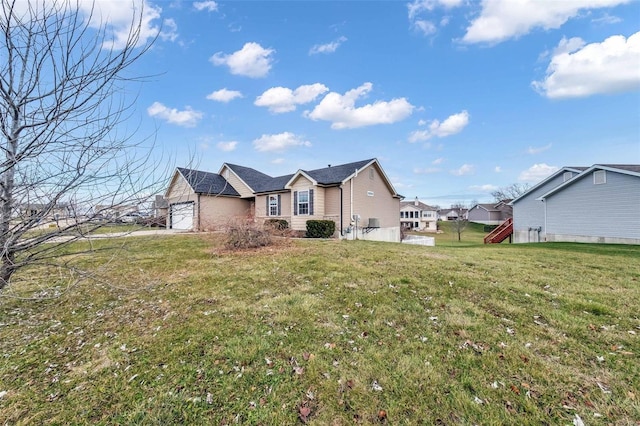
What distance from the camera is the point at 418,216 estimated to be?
60781mm

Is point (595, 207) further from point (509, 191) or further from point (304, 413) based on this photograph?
point (509, 191)

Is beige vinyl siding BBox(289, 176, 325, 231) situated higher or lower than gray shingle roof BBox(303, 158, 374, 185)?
lower

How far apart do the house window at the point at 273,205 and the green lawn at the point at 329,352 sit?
43.3 ft

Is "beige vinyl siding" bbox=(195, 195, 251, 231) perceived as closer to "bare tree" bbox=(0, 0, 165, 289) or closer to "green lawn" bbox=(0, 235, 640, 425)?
"green lawn" bbox=(0, 235, 640, 425)

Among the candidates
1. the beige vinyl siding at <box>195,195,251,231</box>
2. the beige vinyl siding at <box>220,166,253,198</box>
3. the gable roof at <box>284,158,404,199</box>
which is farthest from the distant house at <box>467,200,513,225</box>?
the beige vinyl siding at <box>195,195,251,231</box>

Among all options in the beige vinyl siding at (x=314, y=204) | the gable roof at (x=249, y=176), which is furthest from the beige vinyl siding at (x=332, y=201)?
the gable roof at (x=249, y=176)

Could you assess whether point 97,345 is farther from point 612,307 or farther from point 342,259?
point 612,307

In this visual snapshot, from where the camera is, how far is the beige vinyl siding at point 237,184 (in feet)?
69.9

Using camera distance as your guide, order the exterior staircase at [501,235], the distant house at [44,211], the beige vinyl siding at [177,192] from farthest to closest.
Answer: the exterior staircase at [501,235], the beige vinyl siding at [177,192], the distant house at [44,211]

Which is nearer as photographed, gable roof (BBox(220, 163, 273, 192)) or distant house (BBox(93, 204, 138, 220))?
distant house (BBox(93, 204, 138, 220))

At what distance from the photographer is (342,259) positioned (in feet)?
26.7

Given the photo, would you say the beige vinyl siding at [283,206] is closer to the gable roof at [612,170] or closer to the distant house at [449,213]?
the gable roof at [612,170]

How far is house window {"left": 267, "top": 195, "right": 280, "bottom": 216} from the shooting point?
19.2 meters

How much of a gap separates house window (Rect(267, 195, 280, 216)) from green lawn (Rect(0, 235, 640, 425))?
13194 millimetres
